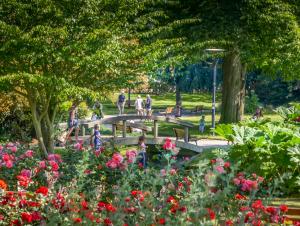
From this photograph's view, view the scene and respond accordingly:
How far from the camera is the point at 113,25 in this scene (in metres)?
17.0

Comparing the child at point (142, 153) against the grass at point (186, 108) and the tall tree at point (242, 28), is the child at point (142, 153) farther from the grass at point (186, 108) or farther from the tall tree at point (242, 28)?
the tall tree at point (242, 28)

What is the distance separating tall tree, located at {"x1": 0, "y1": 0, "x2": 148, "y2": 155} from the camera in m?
14.9

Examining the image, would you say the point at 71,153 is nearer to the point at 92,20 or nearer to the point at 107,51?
the point at 107,51

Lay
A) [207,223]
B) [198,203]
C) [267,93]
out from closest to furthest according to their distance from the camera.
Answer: [207,223] < [198,203] < [267,93]

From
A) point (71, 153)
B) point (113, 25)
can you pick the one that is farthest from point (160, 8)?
point (71, 153)

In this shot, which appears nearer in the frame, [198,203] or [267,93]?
[198,203]

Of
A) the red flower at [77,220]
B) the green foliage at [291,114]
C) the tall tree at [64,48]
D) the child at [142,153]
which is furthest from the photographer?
the tall tree at [64,48]

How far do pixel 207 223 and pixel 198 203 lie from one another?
39.1 inches

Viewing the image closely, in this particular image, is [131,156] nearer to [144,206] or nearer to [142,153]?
[144,206]

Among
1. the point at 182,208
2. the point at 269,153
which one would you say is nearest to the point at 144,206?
the point at 182,208

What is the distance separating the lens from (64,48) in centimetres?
1506

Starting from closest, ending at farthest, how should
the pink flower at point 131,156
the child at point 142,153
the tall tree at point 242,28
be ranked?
the pink flower at point 131,156 → the child at point 142,153 → the tall tree at point 242,28

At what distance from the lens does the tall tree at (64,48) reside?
49.0 ft

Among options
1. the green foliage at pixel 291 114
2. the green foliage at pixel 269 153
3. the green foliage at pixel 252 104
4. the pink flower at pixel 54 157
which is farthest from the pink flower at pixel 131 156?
the green foliage at pixel 252 104
